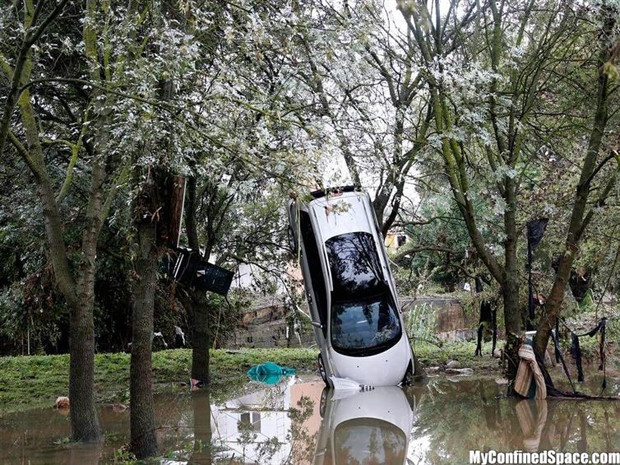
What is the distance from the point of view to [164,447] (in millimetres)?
9328

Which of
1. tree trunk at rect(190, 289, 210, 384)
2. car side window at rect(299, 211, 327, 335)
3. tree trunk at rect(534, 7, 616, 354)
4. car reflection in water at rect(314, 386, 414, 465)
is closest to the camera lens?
car reflection in water at rect(314, 386, 414, 465)

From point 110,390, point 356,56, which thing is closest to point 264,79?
point 356,56

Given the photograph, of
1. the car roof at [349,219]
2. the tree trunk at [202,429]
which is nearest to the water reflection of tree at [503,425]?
the tree trunk at [202,429]

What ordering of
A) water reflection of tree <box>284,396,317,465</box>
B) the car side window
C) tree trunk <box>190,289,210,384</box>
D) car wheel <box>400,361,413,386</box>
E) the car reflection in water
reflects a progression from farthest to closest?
tree trunk <box>190,289,210,384</box>
car wheel <box>400,361,413,386</box>
the car side window
water reflection of tree <box>284,396,317,465</box>
the car reflection in water

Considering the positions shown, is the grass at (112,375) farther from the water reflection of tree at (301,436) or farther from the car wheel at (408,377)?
the car wheel at (408,377)

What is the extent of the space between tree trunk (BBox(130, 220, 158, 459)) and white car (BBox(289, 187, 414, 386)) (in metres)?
6.07


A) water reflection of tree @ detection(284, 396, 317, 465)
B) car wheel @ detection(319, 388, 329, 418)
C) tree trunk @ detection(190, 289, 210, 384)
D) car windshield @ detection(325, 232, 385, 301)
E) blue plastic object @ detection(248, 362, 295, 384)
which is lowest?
water reflection of tree @ detection(284, 396, 317, 465)

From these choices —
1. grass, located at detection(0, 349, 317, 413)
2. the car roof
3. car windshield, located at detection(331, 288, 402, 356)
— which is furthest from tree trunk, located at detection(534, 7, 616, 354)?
grass, located at detection(0, 349, 317, 413)

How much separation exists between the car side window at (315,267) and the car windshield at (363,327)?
13.4 inches

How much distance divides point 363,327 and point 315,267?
1.64m

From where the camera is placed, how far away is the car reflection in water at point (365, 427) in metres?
8.70

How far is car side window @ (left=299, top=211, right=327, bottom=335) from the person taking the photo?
1464 cm

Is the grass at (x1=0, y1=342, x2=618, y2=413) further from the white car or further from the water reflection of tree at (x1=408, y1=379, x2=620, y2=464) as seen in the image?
the water reflection of tree at (x1=408, y1=379, x2=620, y2=464)

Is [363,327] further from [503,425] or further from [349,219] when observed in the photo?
[503,425]
